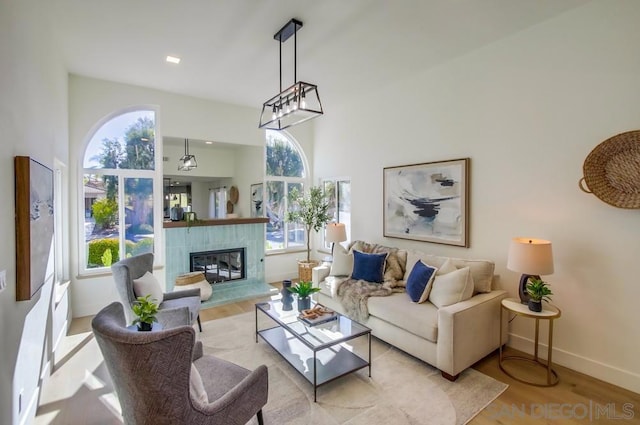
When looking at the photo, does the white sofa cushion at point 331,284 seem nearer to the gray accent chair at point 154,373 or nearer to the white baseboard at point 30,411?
the gray accent chair at point 154,373

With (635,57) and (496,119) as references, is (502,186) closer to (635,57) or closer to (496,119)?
(496,119)

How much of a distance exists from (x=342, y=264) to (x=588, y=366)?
2.76 metres

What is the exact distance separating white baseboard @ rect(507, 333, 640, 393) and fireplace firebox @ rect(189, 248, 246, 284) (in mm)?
4353

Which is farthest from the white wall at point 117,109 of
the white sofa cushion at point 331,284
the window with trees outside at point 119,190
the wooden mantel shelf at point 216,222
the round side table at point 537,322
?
the round side table at point 537,322

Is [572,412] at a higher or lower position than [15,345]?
lower

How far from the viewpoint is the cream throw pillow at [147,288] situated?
3.26 meters

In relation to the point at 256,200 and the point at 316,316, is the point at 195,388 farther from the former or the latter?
the point at 256,200

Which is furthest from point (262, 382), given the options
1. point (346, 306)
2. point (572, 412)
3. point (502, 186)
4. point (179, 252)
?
point (179, 252)

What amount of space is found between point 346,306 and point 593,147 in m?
2.97

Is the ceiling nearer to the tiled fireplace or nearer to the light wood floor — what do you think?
the tiled fireplace

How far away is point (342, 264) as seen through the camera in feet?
14.6

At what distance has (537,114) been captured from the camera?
314 cm

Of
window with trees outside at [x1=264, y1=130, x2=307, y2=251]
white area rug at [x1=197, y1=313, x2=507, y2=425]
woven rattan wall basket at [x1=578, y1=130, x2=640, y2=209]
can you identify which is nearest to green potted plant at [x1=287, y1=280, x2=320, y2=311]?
white area rug at [x1=197, y1=313, x2=507, y2=425]

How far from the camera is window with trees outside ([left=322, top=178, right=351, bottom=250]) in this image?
5656mm
